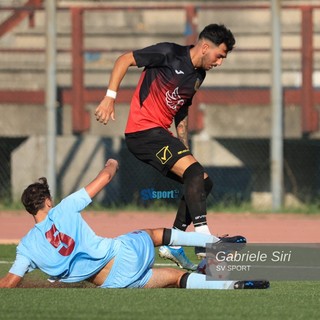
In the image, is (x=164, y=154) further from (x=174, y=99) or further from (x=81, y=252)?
(x=81, y=252)

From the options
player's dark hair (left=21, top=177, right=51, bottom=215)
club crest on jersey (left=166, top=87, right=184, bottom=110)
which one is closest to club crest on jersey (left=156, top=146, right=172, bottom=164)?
club crest on jersey (left=166, top=87, right=184, bottom=110)

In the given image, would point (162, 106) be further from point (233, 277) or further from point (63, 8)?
point (63, 8)

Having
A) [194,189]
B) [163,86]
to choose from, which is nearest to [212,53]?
[163,86]

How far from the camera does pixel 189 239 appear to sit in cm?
916

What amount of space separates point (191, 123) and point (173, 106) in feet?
22.6

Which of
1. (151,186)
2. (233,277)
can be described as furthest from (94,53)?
(233,277)

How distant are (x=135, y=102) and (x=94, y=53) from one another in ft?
25.8

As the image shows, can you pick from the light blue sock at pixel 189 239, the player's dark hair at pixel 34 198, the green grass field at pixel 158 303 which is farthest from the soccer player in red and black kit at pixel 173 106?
the player's dark hair at pixel 34 198

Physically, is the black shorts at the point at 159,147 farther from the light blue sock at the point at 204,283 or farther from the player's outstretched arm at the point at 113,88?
the light blue sock at the point at 204,283

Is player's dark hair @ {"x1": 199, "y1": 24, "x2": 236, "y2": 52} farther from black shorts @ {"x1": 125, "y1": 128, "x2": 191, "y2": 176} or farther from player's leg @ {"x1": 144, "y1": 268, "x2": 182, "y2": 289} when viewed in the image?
player's leg @ {"x1": 144, "y1": 268, "x2": 182, "y2": 289}

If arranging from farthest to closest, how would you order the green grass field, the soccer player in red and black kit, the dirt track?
the dirt track < the soccer player in red and black kit < the green grass field

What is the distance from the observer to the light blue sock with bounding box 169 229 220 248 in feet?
29.8

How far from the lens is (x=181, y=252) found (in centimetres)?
1015

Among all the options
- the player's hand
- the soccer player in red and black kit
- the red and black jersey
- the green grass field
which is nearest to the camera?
the green grass field
